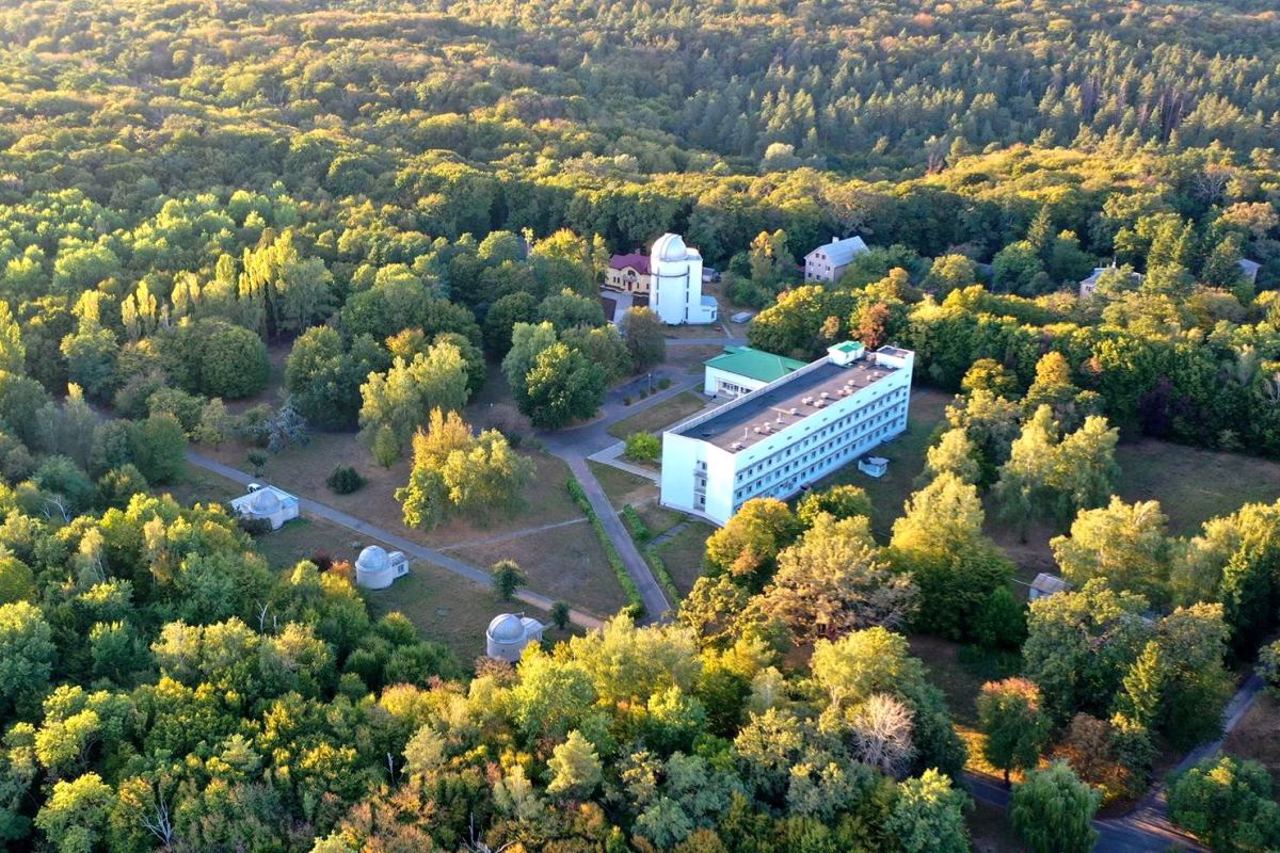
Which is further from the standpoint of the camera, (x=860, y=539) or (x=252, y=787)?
(x=860, y=539)

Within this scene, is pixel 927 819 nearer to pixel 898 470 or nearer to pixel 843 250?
pixel 898 470

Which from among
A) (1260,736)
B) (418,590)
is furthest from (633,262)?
(1260,736)

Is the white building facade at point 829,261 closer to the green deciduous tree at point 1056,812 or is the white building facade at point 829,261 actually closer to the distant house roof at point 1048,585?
the distant house roof at point 1048,585

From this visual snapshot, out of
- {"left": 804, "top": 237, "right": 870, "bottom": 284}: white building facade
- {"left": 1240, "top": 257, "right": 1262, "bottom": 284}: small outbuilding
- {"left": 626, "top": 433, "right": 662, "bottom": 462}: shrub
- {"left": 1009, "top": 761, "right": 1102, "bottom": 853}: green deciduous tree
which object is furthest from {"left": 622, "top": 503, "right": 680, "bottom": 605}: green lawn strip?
{"left": 1240, "top": 257, "right": 1262, "bottom": 284}: small outbuilding

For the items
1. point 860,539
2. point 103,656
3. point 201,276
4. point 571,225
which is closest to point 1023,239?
point 571,225

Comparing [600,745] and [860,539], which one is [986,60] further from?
[600,745]

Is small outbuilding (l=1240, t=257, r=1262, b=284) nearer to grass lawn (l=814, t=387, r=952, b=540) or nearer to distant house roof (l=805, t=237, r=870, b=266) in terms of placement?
distant house roof (l=805, t=237, r=870, b=266)
